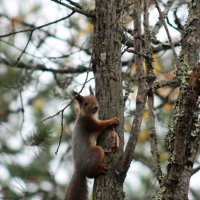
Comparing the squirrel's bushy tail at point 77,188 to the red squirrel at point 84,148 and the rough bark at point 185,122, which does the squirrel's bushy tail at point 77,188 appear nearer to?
the red squirrel at point 84,148

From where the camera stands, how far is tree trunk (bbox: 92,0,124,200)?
3846 mm

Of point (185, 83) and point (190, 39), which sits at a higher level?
point (190, 39)

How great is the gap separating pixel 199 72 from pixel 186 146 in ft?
1.51

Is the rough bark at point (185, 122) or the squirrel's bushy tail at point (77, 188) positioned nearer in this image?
Result: the rough bark at point (185, 122)

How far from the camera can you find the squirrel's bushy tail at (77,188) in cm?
463

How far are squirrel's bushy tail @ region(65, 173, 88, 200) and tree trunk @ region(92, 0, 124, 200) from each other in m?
0.64

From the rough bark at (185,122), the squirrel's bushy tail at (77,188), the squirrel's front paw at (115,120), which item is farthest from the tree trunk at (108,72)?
the squirrel's bushy tail at (77,188)

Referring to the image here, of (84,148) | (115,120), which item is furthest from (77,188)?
(115,120)

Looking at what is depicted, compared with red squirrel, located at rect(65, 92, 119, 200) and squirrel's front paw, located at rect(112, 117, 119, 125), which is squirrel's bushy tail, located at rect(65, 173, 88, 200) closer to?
red squirrel, located at rect(65, 92, 119, 200)

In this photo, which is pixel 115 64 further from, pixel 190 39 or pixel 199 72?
pixel 199 72

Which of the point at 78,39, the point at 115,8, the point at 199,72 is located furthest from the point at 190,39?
the point at 78,39

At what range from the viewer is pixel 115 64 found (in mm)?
3967

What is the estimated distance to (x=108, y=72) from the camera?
3.93 m

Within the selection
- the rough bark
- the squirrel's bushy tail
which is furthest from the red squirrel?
the rough bark
